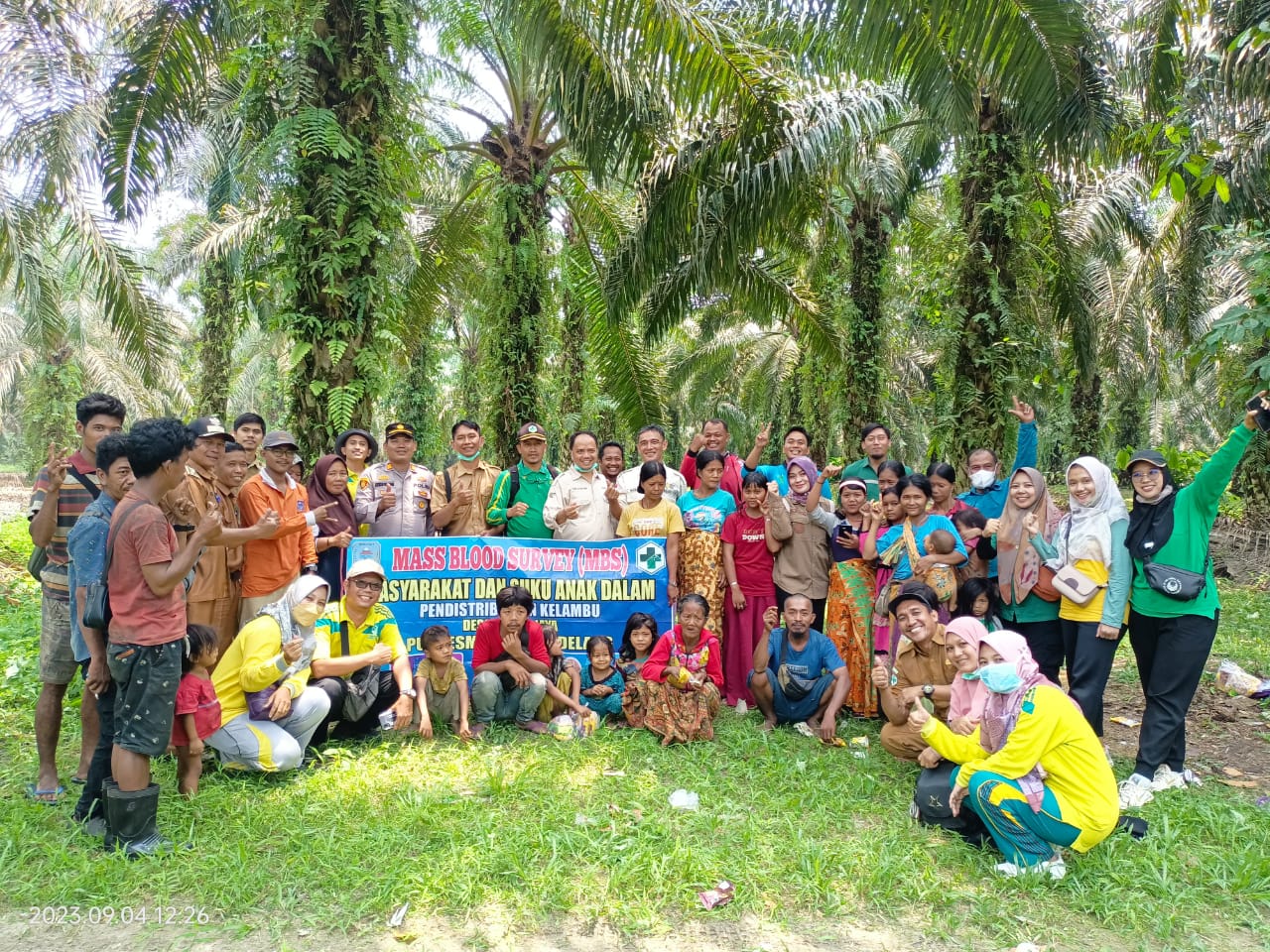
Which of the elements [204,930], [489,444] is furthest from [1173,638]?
[489,444]

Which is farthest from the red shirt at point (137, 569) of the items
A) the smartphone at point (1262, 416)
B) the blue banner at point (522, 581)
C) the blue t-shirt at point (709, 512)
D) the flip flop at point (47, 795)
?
the smartphone at point (1262, 416)

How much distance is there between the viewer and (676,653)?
206 inches

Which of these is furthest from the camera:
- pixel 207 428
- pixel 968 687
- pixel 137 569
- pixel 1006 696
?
pixel 207 428

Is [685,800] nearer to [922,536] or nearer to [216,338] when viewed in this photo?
[922,536]

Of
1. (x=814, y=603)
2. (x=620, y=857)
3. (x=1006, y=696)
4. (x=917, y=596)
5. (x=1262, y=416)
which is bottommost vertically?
(x=620, y=857)

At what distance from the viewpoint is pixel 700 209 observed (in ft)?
24.2

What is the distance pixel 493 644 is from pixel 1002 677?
295 cm

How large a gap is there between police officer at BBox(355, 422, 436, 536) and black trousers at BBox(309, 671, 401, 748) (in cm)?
109

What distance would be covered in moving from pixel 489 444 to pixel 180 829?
17.5ft

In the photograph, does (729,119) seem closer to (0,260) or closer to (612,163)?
(612,163)

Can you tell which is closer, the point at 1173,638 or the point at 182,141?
the point at 1173,638

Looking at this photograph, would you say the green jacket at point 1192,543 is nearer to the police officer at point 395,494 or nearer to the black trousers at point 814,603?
the black trousers at point 814,603

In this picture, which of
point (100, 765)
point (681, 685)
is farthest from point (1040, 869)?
point (100, 765)

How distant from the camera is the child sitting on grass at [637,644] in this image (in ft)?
17.7
